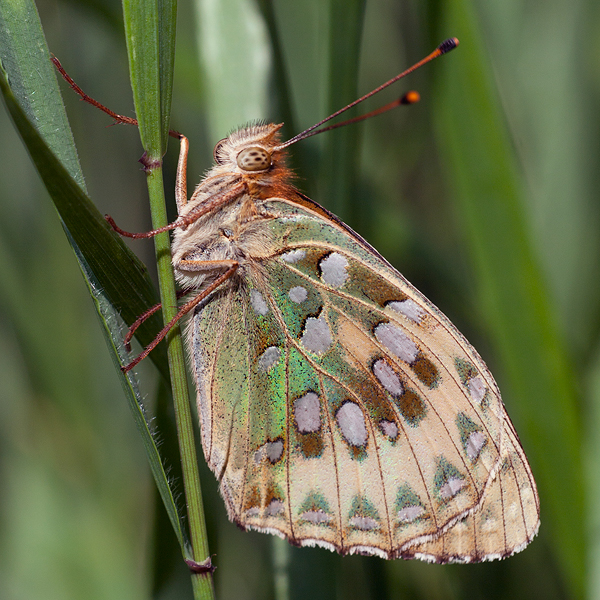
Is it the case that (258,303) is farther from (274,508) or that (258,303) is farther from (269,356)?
(274,508)

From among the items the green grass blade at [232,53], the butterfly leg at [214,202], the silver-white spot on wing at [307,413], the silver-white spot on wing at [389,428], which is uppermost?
the green grass blade at [232,53]

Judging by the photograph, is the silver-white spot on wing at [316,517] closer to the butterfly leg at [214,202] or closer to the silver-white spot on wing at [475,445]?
the silver-white spot on wing at [475,445]

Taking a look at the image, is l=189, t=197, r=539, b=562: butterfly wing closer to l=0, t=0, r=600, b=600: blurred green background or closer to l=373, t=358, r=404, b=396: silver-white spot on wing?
l=373, t=358, r=404, b=396: silver-white spot on wing

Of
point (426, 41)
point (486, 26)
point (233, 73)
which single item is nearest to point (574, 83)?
point (486, 26)

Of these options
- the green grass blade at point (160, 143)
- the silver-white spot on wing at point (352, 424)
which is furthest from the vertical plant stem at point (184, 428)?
the silver-white spot on wing at point (352, 424)

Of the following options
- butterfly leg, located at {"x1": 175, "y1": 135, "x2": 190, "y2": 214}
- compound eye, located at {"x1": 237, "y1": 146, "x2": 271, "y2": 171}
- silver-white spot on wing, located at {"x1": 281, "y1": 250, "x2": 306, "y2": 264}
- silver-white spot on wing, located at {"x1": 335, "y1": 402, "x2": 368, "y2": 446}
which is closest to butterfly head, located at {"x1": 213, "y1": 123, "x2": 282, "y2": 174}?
compound eye, located at {"x1": 237, "y1": 146, "x2": 271, "y2": 171}

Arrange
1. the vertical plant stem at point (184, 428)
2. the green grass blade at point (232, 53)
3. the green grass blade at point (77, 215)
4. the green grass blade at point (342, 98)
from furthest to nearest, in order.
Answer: the green grass blade at point (232, 53) < the green grass blade at point (342, 98) < the vertical plant stem at point (184, 428) < the green grass blade at point (77, 215)

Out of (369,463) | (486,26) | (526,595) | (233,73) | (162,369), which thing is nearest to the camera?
(162,369)

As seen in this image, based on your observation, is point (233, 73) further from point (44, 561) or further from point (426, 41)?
point (44, 561)
